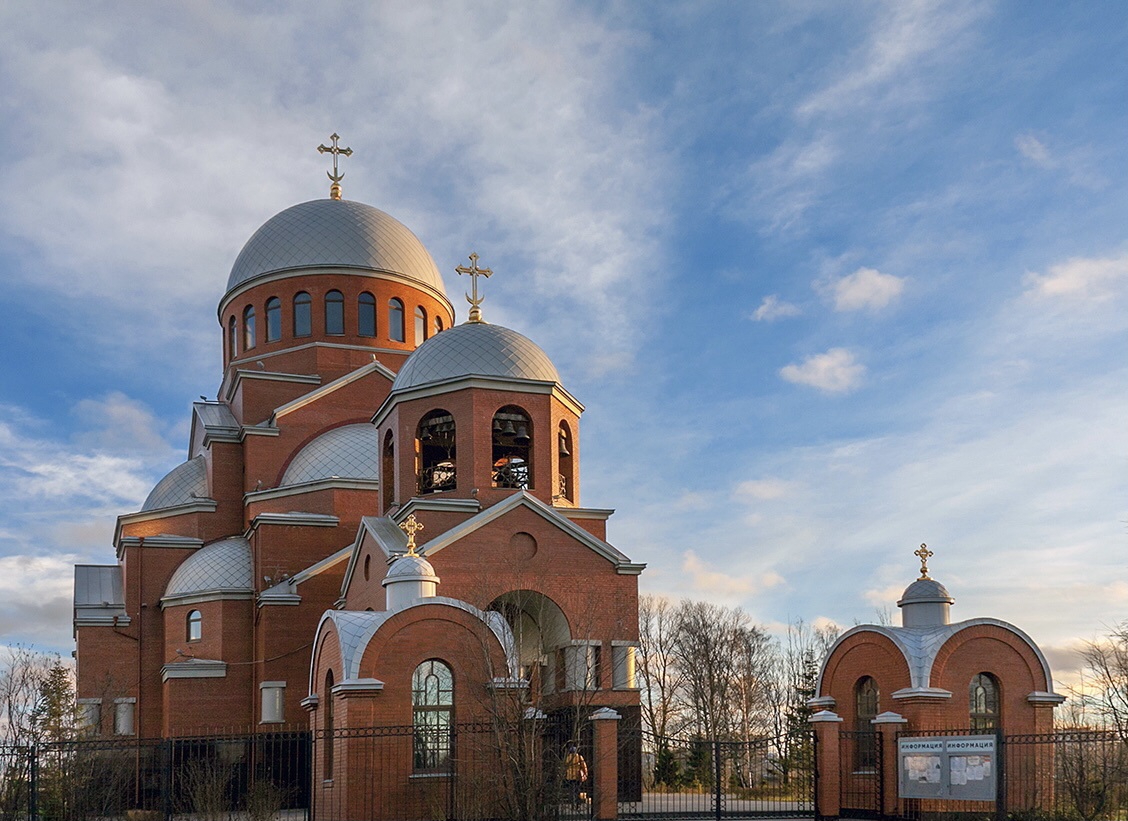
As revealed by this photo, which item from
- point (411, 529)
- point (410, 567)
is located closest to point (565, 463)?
point (411, 529)

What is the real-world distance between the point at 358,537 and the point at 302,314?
9725 millimetres

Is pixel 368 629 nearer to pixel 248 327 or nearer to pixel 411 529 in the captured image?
pixel 411 529

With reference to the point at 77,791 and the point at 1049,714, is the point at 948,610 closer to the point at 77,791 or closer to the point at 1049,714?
the point at 1049,714

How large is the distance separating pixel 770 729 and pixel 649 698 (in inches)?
170

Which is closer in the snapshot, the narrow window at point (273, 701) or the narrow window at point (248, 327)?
the narrow window at point (273, 701)

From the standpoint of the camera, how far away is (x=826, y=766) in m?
19.0

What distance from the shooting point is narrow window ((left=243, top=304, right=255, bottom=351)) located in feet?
107

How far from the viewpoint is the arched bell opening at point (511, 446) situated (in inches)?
940

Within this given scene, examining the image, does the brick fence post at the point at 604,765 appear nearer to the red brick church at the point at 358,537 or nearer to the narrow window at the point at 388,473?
the red brick church at the point at 358,537

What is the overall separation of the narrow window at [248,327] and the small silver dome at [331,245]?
30.8 inches

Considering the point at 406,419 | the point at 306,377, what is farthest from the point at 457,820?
the point at 306,377

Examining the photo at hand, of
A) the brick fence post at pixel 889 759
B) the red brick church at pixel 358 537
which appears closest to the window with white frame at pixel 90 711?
the red brick church at pixel 358 537

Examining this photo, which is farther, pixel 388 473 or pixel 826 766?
pixel 388 473

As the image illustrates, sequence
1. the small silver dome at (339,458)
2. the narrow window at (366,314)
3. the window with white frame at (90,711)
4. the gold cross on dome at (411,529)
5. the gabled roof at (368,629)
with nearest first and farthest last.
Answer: the gabled roof at (368,629), the gold cross on dome at (411,529), the window with white frame at (90,711), the small silver dome at (339,458), the narrow window at (366,314)
